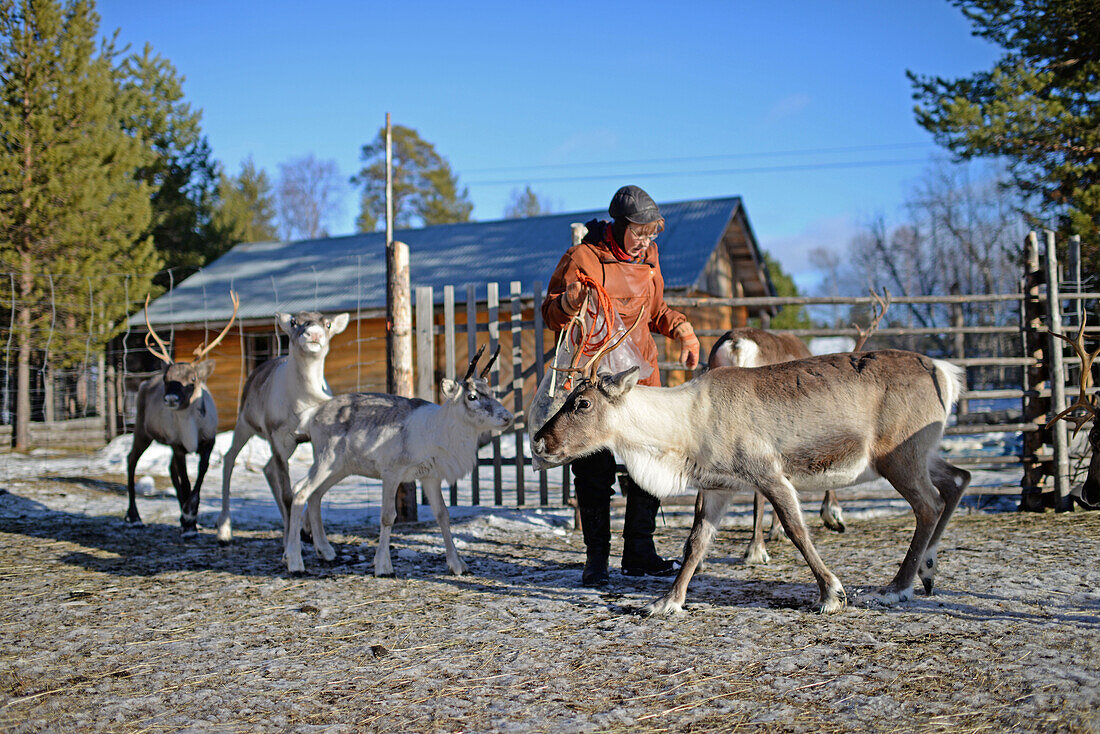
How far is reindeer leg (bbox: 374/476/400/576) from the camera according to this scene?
5797 mm

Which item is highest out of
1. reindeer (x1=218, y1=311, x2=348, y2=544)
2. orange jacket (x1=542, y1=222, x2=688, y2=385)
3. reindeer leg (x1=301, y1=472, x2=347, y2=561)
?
orange jacket (x1=542, y1=222, x2=688, y2=385)

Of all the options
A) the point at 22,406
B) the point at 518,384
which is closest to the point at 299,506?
the point at 518,384

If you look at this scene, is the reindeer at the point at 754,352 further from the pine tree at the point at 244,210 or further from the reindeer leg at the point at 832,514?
the pine tree at the point at 244,210

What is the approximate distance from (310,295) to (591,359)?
1662 cm

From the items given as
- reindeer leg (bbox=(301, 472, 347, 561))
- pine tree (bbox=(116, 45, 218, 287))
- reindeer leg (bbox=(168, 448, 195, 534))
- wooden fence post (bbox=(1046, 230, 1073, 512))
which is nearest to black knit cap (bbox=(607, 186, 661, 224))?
reindeer leg (bbox=(301, 472, 347, 561))

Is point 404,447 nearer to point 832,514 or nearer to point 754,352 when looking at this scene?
point 754,352

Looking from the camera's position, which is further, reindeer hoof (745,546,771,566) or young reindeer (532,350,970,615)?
reindeer hoof (745,546,771,566)

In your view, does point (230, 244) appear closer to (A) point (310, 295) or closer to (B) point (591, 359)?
(A) point (310, 295)

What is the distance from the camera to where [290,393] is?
22.3ft

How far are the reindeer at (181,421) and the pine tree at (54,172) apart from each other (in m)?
9.72

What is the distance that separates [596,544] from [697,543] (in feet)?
2.78

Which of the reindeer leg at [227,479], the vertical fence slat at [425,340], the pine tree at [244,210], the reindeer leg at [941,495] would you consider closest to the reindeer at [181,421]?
the reindeer leg at [227,479]

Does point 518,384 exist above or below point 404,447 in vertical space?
above

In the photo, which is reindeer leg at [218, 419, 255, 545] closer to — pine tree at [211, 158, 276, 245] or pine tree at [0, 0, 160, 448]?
pine tree at [0, 0, 160, 448]
